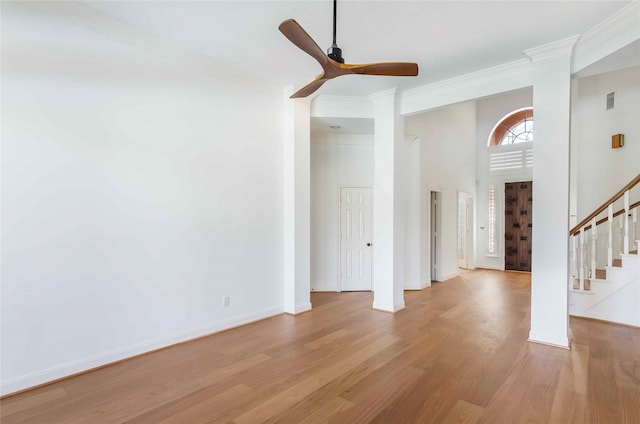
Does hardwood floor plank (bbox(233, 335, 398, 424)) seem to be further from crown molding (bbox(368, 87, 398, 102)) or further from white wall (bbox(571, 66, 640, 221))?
white wall (bbox(571, 66, 640, 221))

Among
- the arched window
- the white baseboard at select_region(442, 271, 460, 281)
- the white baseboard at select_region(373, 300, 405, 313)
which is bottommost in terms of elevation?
the white baseboard at select_region(442, 271, 460, 281)

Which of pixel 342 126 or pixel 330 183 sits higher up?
pixel 342 126

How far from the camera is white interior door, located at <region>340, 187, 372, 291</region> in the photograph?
5914 mm

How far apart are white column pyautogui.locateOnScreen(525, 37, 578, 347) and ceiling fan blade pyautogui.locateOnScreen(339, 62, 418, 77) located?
6.12ft

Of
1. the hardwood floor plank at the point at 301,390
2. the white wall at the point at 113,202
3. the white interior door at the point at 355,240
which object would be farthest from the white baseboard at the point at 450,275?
the white wall at the point at 113,202

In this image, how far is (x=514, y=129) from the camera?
8211 millimetres

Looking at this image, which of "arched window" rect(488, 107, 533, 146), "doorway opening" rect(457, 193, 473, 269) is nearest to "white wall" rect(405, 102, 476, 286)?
"doorway opening" rect(457, 193, 473, 269)

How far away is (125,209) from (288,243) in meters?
2.13

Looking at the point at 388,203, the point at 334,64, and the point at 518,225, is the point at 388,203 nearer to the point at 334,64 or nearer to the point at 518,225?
the point at 334,64

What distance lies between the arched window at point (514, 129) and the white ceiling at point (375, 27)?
17.3ft

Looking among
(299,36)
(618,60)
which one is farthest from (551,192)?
(299,36)

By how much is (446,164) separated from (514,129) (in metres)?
2.54

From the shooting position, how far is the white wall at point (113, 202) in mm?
2551

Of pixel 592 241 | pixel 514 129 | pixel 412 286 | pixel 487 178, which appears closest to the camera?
pixel 592 241
